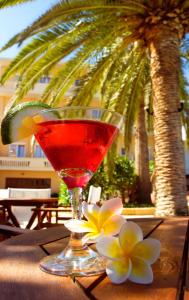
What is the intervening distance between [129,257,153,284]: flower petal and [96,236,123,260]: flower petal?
0.04 m

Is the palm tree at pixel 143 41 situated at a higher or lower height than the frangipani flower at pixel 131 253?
higher

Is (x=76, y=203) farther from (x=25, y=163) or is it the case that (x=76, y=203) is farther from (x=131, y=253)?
(x=25, y=163)

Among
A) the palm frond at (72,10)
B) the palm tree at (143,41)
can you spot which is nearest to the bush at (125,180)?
the palm tree at (143,41)

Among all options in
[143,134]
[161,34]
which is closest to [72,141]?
[161,34]

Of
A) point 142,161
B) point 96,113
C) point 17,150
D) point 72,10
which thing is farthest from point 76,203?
point 17,150

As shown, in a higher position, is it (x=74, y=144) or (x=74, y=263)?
(x=74, y=144)

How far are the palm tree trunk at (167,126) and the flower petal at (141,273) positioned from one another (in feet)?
14.7

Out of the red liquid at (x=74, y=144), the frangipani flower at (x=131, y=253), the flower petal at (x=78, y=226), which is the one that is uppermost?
the red liquid at (x=74, y=144)

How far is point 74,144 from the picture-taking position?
3.44ft

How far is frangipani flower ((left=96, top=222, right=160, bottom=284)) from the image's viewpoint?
67cm

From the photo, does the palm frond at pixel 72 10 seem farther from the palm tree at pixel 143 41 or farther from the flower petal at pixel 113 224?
the flower petal at pixel 113 224

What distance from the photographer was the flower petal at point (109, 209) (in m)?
0.88

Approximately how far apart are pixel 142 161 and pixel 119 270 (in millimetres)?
11098

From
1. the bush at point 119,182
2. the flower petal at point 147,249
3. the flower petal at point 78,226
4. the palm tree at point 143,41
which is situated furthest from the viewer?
the bush at point 119,182
